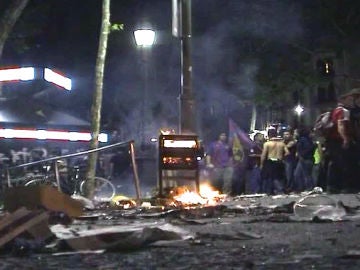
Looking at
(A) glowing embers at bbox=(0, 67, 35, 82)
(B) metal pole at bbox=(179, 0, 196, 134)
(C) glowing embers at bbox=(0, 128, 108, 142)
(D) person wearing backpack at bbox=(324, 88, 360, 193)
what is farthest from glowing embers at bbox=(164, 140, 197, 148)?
(C) glowing embers at bbox=(0, 128, 108, 142)

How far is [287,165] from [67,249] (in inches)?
385

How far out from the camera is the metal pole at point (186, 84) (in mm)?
14367

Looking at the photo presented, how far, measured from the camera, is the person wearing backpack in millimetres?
12574

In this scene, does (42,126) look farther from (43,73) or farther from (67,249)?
(67,249)

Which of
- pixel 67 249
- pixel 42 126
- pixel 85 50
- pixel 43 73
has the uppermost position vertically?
pixel 85 50

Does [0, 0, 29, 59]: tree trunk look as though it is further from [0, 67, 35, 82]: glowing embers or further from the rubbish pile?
[0, 67, 35, 82]: glowing embers

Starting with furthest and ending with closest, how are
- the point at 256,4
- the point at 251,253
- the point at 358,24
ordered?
the point at 256,4 → the point at 358,24 → the point at 251,253

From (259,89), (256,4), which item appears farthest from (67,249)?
(259,89)

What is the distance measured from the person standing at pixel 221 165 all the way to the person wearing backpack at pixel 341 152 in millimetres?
3473

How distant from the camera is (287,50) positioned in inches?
1112

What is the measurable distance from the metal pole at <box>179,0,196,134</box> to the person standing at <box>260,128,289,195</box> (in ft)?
6.52

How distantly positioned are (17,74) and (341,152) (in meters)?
14.6

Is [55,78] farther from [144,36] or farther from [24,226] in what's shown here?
[24,226]

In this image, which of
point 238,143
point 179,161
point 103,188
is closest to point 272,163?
point 238,143
